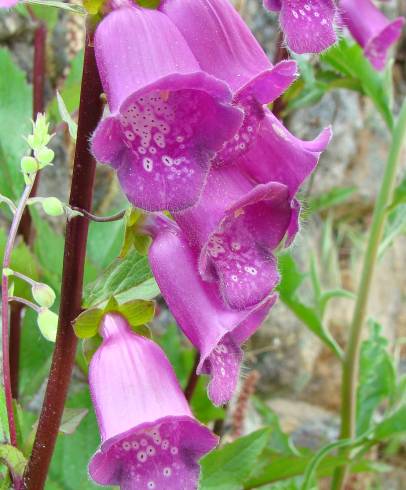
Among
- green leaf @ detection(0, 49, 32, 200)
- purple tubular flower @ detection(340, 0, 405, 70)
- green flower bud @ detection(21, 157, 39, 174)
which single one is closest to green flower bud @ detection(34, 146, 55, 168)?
green flower bud @ detection(21, 157, 39, 174)

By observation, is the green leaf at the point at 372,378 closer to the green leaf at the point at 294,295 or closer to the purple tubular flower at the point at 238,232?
the green leaf at the point at 294,295

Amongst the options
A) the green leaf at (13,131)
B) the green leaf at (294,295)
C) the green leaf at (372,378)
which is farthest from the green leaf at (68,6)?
the green leaf at (372,378)

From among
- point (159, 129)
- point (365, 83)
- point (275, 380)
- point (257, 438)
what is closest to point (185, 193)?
point (159, 129)

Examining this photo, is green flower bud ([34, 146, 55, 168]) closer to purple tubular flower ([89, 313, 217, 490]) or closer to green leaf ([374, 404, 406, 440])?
purple tubular flower ([89, 313, 217, 490])

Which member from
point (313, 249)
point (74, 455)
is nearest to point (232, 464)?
point (74, 455)

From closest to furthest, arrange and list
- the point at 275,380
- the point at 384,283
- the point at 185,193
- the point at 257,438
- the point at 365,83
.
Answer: the point at 185,193 → the point at 257,438 → the point at 365,83 → the point at 275,380 → the point at 384,283

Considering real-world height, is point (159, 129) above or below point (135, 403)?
above

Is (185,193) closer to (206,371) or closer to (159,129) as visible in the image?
(159,129)
